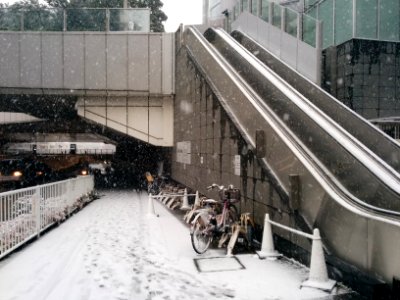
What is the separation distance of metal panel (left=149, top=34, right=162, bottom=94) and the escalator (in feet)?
30.8

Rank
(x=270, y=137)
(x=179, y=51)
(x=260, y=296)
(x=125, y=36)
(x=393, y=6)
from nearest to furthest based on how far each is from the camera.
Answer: (x=260, y=296) → (x=270, y=137) → (x=393, y=6) → (x=179, y=51) → (x=125, y=36)

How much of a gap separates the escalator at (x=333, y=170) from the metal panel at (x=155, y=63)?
30.8 ft

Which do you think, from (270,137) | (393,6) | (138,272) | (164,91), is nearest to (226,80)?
(270,137)

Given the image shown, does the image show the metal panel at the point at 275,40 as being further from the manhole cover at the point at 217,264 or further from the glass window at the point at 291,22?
the manhole cover at the point at 217,264

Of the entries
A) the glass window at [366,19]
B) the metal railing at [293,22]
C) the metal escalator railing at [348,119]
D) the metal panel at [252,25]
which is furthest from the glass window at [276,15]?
the metal escalator railing at [348,119]

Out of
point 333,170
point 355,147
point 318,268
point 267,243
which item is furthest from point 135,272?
point 355,147

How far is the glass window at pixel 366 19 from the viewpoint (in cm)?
1296

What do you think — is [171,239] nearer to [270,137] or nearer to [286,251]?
[286,251]

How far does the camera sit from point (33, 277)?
5.59 m

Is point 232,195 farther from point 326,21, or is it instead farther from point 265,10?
point 265,10

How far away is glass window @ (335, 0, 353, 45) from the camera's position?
13.2 meters

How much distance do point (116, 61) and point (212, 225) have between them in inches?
544

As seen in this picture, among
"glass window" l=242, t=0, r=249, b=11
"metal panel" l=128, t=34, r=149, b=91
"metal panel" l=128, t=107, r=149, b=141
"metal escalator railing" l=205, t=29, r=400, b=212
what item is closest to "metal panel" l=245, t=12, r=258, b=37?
"glass window" l=242, t=0, r=249, b=11

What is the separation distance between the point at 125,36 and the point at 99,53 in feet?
5.27
